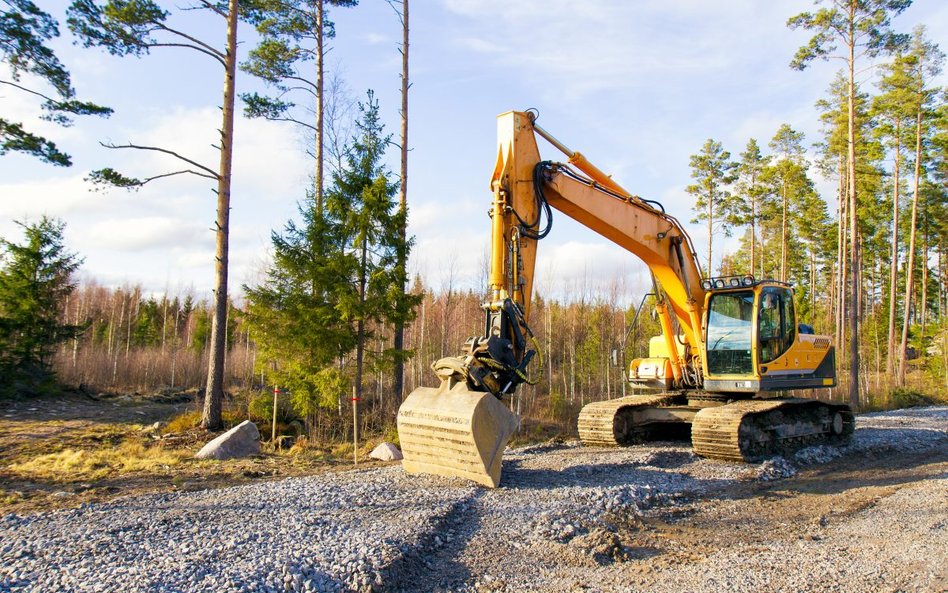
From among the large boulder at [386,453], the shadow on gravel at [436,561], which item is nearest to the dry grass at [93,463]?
the large boulder at [386,453]

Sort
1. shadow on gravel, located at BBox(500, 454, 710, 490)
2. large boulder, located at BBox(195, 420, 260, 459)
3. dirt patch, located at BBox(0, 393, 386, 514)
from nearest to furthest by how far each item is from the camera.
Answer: shadow on gravel, located at BBox(500, 454, 710, 490) < dirt patch, located at BBox(0, 393, 386, 514) < large boulder, located at BBox(195, 420, 260, 459)

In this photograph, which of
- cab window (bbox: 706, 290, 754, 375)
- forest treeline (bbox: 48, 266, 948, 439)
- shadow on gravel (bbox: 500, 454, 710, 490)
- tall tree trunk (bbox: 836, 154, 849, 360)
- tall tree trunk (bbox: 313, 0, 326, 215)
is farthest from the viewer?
tall tree trunk (bbox: 836, 154, 849, 360)

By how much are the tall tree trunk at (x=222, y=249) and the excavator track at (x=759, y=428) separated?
32.2 ft

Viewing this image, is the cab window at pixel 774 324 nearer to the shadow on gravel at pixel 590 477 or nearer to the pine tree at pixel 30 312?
the shadow on gravel at pixel 590 477

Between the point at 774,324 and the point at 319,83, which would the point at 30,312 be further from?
the point at 774,324

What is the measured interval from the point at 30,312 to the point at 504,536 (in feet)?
65.9

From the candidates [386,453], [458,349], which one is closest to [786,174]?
[458,349]

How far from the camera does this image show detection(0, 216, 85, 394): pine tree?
19.9 m

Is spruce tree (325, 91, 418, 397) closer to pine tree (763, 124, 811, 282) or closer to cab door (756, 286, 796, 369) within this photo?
cab door (756, 286, 796, 369)

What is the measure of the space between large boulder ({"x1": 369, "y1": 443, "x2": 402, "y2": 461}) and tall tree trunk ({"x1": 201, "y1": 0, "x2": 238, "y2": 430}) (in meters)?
4.57

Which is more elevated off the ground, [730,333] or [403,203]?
[403,203]

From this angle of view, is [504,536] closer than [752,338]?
Yes

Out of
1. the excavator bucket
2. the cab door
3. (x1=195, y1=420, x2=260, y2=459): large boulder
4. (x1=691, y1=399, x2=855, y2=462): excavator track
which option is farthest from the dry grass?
the cab door

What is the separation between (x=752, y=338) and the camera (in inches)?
438
